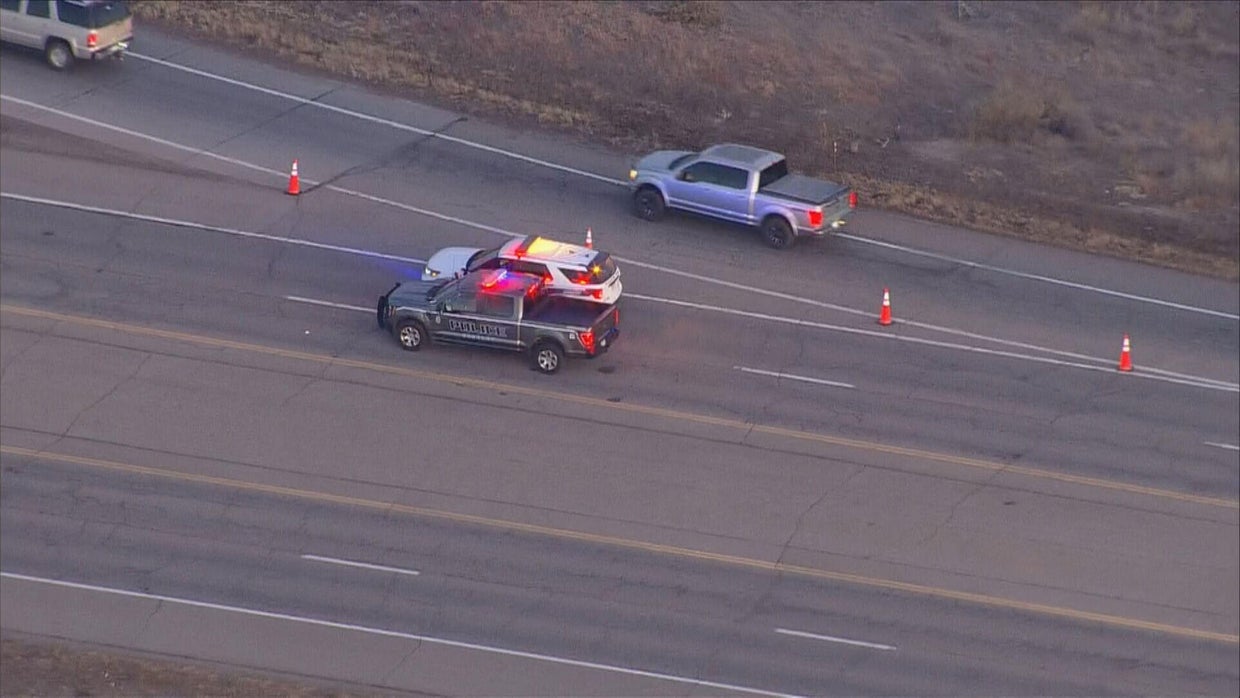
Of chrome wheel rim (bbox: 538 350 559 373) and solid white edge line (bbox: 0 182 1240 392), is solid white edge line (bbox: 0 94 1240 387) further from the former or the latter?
chrome wheel rim (bbox: 538 350 559 373)

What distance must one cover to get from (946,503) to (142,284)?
581 inches

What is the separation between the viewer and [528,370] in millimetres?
28422

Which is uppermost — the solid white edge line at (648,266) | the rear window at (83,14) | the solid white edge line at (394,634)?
the rear window at (83,14)

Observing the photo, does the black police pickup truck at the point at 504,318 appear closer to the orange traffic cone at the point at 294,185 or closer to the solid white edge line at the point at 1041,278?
the orange traffic cone at the point at 294,185

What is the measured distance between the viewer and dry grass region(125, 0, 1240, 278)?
37156 mm

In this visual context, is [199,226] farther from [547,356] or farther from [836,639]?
[836,639]

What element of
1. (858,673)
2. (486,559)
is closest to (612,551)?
(486,559)

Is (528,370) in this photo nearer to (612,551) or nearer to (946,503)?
(612,551)

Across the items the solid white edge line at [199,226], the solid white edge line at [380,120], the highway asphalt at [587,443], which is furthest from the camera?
the solid white edge line at [380,120]

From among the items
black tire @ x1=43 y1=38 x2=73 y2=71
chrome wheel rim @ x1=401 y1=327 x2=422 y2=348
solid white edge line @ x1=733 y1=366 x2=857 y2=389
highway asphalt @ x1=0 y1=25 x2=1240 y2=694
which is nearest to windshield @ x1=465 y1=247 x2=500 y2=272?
chrome wheel rim @ x1=401 y1=327 x2=422 y2=348

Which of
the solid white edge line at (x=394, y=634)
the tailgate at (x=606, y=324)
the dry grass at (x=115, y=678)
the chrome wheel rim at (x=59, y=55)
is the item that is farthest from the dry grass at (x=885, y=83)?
the dry grass at (x=115, y=678)

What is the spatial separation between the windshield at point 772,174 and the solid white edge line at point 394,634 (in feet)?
Answer: 47.1

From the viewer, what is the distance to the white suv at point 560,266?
94.6ft

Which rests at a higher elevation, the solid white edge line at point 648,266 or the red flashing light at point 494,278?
the red flashing light at point 494,278
